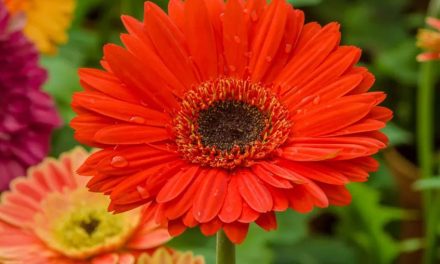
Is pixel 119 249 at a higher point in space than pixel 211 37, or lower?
lower

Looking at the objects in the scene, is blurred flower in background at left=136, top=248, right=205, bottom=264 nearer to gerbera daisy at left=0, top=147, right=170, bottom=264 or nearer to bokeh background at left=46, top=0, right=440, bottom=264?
gerbera daisy at left=0, top=147, right=170, bottom=264

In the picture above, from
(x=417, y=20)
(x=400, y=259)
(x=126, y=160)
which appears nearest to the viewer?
(x=126, y=160)

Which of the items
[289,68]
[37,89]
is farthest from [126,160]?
[37,89]

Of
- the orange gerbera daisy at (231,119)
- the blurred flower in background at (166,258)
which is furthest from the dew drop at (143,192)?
the blurred flower in background at (166,258)

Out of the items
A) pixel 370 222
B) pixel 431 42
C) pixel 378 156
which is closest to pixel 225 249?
pixel 431 42

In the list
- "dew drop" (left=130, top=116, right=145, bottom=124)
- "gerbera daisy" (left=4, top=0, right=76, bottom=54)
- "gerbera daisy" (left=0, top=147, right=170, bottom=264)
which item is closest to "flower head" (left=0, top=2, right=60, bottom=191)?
"gerbera daisy" (left=0, top=147, right=170, bottom=264)

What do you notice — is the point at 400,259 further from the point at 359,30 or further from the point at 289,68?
the point at 289,68
